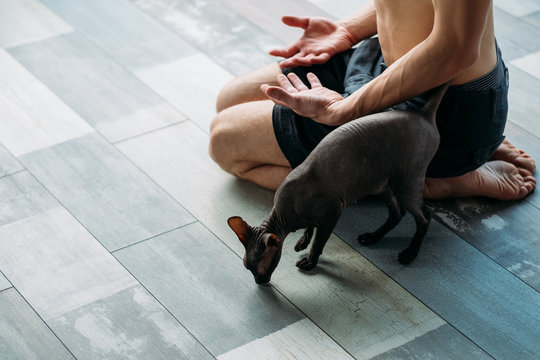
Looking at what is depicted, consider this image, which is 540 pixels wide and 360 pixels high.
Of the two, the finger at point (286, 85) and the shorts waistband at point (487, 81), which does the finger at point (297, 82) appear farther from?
the shorts waistband at point (487, 81)

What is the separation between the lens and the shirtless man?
164cm

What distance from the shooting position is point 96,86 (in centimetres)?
256

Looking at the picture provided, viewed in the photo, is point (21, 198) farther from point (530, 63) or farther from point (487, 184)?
point (530, 63)

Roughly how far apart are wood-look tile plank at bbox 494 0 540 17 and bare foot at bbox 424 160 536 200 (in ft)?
4.07

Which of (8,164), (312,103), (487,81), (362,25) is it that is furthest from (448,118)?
(8,164)

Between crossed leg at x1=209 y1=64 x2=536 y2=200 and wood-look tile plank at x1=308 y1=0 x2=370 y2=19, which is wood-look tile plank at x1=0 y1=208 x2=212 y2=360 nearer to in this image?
crossed leg at x1=209 y1=64 x2=536 y2=200

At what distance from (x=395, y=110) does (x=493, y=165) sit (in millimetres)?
514

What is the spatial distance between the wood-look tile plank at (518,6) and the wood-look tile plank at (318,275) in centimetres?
157

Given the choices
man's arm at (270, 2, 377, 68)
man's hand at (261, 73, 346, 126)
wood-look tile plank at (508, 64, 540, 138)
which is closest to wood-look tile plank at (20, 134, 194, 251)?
man's hand at (261, 73, 346, 126)

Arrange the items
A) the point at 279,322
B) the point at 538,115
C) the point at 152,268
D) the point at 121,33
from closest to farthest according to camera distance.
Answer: the point at 279,322, the point at 152,268, the point at 538,115, the point at 121,33

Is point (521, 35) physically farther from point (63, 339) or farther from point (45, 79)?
point (63, 339)

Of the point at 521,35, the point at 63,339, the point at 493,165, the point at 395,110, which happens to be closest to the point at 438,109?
the point at 395,110

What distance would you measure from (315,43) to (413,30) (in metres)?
0.47

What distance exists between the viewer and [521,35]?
2941 mm
